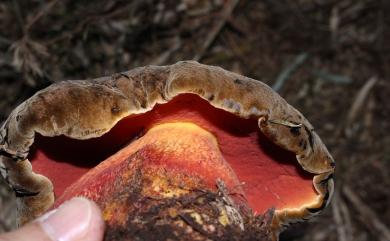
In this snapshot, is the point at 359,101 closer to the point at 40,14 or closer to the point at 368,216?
the point at 368,216

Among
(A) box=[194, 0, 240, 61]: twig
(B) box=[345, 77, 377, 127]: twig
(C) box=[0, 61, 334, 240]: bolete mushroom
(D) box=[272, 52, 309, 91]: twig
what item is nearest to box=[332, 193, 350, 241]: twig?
(B) box=[345, 77, 377, 127]: twig

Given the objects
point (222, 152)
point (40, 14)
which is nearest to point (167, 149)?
point (222, 152)

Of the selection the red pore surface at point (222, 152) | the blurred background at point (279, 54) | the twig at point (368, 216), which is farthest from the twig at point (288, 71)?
the red pore surface at point (222, 152)

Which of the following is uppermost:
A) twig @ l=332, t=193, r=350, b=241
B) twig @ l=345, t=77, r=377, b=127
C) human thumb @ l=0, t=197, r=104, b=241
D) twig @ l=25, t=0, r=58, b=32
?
twig @ l=345, t=77, r=377, b=127

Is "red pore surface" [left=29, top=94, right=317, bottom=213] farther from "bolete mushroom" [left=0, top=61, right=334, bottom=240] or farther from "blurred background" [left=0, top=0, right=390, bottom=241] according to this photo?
"blurred background" [left=0, top=0, right=390, bottom=241]

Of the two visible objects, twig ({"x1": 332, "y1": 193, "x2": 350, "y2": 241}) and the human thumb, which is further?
twig ({"x1": 332, "y1": 193, "x2": 350, "y2": 241})

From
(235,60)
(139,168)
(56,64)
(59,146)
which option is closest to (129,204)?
(139,168)

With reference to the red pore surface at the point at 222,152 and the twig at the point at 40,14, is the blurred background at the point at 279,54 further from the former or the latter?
the red pore surface at the point at 222,152
